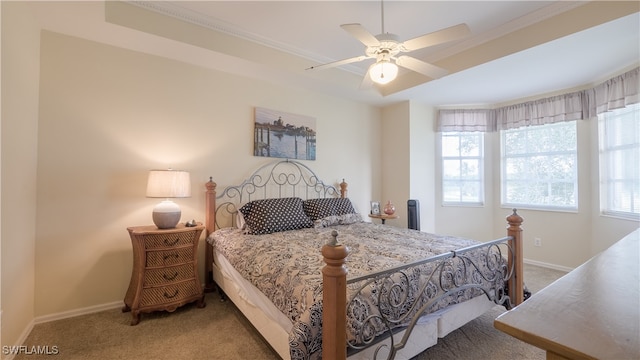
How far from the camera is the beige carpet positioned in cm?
187

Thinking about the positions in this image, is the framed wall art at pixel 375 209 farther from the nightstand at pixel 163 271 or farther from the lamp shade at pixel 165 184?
the lamp shade at pixel 165 184

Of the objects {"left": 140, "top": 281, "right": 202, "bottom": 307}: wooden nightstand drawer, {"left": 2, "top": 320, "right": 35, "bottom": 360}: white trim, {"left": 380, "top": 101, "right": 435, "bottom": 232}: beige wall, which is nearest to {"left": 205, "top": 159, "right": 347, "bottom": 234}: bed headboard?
{"left": 140, "top": 281, "right": 202, "bottom": 307}: wooden nightstand drawer

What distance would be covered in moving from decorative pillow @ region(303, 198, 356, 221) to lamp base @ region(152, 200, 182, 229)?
56.1 inches

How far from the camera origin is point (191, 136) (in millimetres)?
2949

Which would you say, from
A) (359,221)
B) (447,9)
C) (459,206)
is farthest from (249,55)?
(459,206)

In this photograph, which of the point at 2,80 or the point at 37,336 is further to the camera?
the point at 37,336

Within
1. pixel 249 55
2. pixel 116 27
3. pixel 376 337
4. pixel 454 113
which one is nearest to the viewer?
pixel 376 337

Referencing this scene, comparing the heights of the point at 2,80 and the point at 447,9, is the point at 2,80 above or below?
below

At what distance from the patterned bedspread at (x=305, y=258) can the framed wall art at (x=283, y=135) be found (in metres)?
1.13

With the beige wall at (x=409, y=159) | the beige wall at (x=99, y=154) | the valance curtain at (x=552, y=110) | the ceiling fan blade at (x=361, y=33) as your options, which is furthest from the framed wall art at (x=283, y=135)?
the valance curtain at (x=552, y=110)

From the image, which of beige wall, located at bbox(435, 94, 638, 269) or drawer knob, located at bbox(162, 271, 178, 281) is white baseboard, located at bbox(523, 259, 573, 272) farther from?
drawer knob, located at bbox(162, 271, 178, 281)

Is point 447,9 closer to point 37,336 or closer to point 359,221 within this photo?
point 359,221

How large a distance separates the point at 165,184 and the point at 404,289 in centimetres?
216

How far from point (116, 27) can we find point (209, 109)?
3.39 feet
